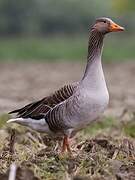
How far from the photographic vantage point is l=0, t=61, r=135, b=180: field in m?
6.27

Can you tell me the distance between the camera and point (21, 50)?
1353 inches

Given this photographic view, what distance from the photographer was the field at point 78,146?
627 cm

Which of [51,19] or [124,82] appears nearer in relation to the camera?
[124,82]

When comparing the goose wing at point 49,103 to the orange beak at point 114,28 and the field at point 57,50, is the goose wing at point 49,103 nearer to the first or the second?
the orange beak at point 114,28

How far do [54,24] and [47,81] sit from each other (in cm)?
2476

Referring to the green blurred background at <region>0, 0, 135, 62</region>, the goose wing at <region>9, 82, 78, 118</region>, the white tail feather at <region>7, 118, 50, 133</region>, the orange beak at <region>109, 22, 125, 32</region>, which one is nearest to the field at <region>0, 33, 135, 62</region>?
the green blurred background at <region>0, 0, 135, 62</region>

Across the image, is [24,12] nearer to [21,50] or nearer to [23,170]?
[21,50]

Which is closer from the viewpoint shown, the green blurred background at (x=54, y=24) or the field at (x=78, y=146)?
the field at (x=78, y=146)

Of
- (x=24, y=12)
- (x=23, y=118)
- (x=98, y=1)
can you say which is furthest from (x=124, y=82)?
(x=98, y=1)

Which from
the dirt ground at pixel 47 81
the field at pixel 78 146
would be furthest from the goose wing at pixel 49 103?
the dirt ground at pixel 47 81

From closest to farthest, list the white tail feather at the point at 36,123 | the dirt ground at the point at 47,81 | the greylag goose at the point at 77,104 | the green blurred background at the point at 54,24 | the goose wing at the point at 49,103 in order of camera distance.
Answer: the greylag goose at the point at 77,104 → the goose wing at the point at 49,103 → the white tail feather at the point at 36,123 → the dirt ground at the point at 47,81 → the green blurred background at the point at 54,24

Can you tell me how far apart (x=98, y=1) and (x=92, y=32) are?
40.4 meters

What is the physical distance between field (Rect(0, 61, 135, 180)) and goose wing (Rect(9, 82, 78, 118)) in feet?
0.81

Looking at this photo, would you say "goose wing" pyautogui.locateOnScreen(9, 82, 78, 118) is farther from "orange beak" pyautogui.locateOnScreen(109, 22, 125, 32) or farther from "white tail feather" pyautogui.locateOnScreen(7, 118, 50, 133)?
"orange beak" pyautogui.locateOnScreen(109, 22, 125, 32)
